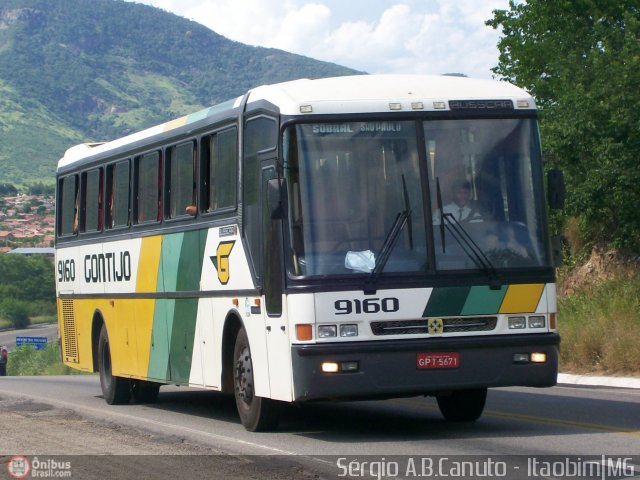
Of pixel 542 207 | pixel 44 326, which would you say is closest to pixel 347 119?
pixel 542 207

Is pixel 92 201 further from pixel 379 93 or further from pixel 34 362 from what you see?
pixel 34 362

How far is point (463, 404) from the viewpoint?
14.0 metres

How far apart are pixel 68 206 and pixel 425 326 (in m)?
10.2

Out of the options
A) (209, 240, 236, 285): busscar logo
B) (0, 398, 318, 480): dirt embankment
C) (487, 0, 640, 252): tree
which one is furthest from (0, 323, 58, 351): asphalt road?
(209, 240, 236, 285): busscar logo

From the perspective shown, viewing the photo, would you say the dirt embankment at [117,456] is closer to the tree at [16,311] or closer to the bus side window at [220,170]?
the bus side window at [220,170]

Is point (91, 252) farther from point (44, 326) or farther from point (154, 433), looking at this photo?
point (44, 326)

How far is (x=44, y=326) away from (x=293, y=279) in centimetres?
14953

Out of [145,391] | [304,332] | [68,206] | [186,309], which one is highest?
[68,206]

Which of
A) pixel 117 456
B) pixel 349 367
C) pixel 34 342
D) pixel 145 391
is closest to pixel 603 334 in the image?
pixel 145 391

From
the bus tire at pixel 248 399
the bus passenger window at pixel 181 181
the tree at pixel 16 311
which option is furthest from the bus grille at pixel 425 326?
the tree at pixel 16 311

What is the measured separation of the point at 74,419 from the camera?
1584 centimetres

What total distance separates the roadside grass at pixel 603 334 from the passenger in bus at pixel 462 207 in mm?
10307

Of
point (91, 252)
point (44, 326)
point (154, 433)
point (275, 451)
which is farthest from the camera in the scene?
point (44, 326)

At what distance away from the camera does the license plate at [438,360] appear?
469 inches
